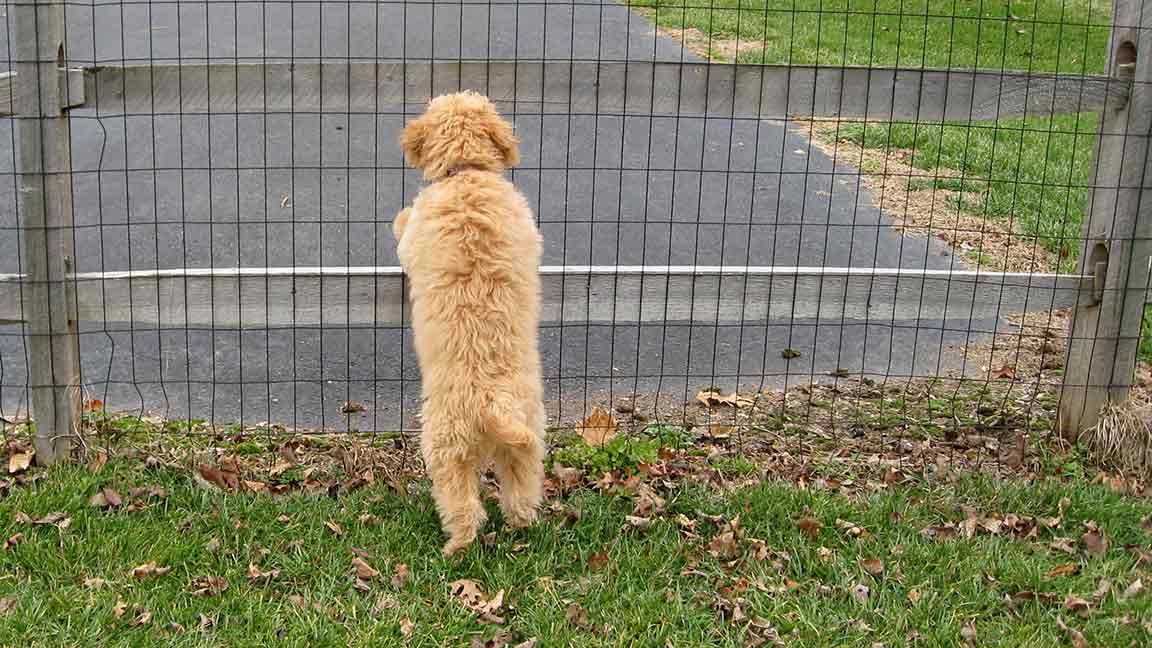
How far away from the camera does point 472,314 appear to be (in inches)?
176

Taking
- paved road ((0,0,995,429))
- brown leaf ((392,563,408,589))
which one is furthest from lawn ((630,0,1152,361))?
brown leaf ((392,563,408,589))

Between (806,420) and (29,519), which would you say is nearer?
(29,519)

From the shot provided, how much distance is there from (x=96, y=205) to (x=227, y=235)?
1387mm

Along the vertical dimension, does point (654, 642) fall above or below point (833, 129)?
below

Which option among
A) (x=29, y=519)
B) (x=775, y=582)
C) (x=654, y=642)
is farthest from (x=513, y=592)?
(x=29, y=519)

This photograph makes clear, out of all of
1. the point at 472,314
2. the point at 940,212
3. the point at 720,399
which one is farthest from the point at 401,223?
the point at 940,212

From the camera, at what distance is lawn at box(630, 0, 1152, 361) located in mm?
9023

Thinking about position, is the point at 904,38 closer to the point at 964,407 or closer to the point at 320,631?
the point at 964,407

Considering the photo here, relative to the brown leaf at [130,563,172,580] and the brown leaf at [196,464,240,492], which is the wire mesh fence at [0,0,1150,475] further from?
the brown leaf at [130,563,172,580]

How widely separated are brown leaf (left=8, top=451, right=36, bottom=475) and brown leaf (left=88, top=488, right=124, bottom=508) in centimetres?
53

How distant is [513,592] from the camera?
4.39m

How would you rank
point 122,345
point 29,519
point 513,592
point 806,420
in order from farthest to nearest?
point 122,345 < point 806,420 < point 29,519 < point 513,592

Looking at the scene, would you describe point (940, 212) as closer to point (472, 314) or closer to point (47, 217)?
point (472, 314)

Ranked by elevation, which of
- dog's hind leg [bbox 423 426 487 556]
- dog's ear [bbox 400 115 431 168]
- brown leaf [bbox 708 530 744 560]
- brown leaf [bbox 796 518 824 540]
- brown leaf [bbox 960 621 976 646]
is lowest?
brown leaf [bbox 960 621 976 646]
